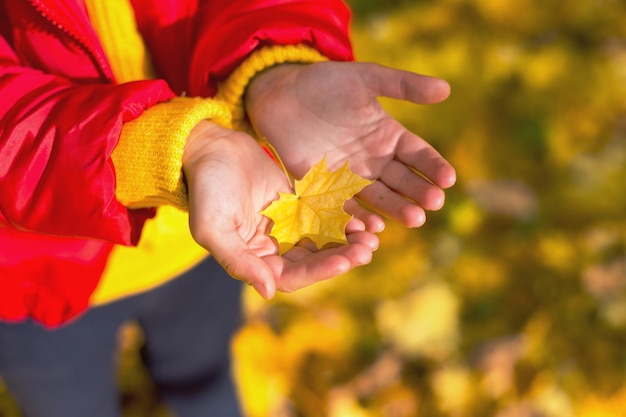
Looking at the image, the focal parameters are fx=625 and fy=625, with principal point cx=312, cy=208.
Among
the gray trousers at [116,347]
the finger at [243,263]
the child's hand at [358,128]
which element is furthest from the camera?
the gray trousers at [116,347]

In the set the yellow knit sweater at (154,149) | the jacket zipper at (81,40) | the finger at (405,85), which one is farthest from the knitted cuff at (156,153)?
the finger at (405,85)

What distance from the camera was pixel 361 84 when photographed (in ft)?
2.73

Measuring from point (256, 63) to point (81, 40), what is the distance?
0.76 ft

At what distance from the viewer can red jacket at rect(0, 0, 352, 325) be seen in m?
0.75

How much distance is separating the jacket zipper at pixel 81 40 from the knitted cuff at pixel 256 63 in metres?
0.16

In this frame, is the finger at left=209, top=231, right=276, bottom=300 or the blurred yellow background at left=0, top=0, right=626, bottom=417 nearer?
the finger at left=209, top=231, right=276, bottom=300

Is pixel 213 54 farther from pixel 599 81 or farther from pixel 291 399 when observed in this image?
pixel 599 81

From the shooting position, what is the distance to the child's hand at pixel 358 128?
2.67ft

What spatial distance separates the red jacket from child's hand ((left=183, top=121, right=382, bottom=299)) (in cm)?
10

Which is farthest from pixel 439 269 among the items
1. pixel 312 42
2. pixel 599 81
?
pixel 312 42

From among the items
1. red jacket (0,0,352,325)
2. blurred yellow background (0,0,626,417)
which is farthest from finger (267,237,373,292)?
blurred yellow background (0,0,626,417)

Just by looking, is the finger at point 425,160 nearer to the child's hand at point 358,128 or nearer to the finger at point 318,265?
the child's hand at point 358,128

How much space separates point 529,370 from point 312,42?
1104 millimetres

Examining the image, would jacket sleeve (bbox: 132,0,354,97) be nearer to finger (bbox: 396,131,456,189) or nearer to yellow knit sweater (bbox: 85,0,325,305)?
yellow knit sweater (bbox: 85,0,325,305)
